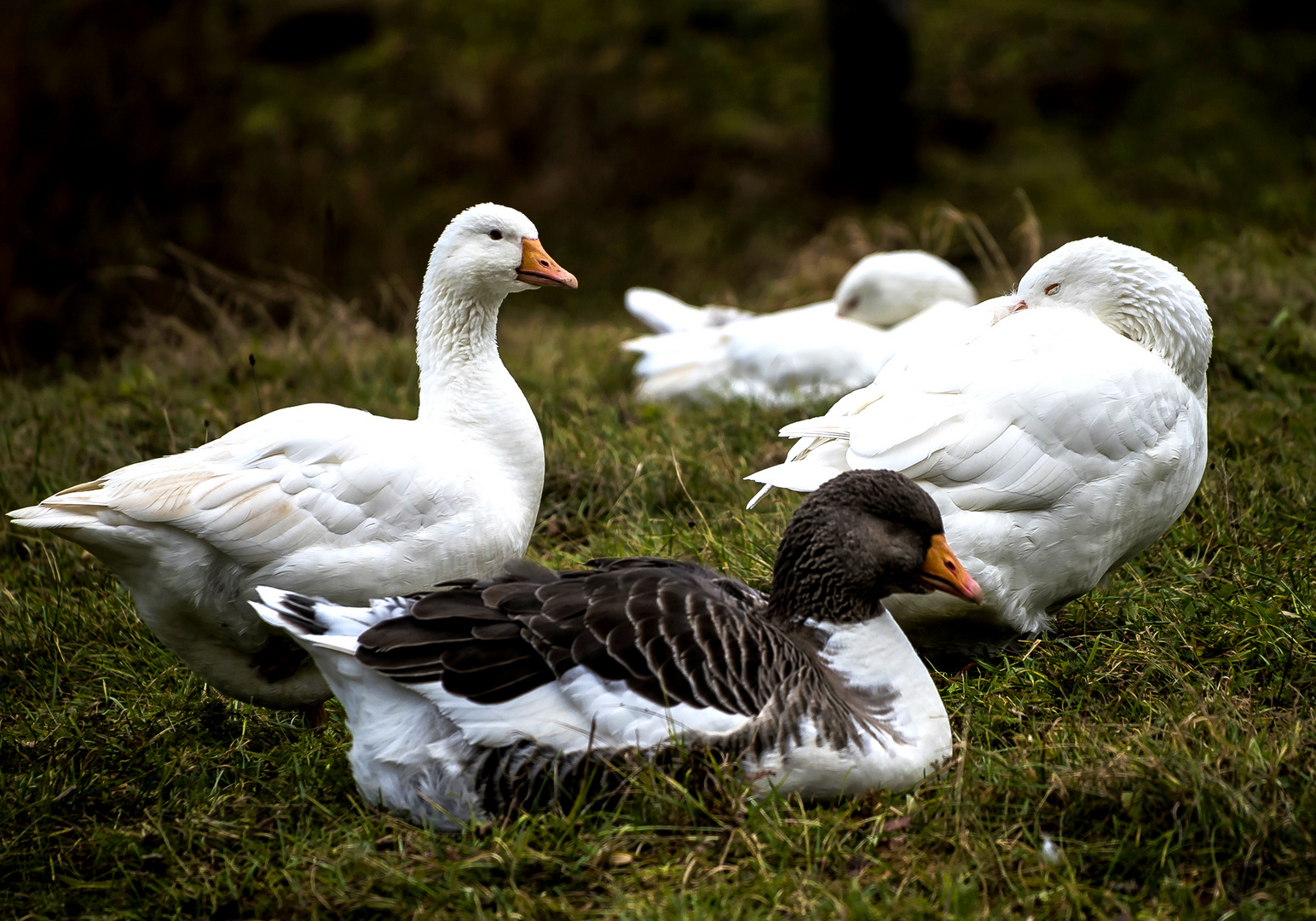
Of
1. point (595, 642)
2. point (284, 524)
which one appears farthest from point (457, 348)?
point (595, 642)

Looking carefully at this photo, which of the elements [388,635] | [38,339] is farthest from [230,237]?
[388,635]

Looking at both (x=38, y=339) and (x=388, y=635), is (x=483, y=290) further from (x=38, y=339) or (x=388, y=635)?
(x=38, y=339)

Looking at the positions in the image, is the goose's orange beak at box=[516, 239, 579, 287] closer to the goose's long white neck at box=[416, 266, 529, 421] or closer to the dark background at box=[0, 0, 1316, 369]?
the goose's long white neck at box=[416, 266, 529, 421]

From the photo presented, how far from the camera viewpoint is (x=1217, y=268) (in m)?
7.44

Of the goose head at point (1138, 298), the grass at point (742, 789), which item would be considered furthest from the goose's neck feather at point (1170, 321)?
the grass at point (742, 789)

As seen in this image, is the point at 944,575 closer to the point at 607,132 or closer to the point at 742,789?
the point at 742,789

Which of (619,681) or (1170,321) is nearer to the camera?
(619,681)

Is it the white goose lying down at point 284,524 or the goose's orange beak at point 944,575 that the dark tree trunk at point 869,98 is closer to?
the white goose lying down at point 284,524

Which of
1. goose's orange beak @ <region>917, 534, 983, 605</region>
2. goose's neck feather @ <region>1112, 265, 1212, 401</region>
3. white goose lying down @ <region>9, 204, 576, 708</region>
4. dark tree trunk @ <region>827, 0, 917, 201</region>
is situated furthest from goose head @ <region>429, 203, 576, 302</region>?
A: dark tree trunk @ <region>827, 0, 917, 201</region>

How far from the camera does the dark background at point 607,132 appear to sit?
938cm

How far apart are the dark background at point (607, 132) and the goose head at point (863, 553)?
582 centimetres

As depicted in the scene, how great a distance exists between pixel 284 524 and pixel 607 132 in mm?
12424

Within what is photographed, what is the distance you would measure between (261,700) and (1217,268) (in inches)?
250

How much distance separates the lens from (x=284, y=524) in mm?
3732
